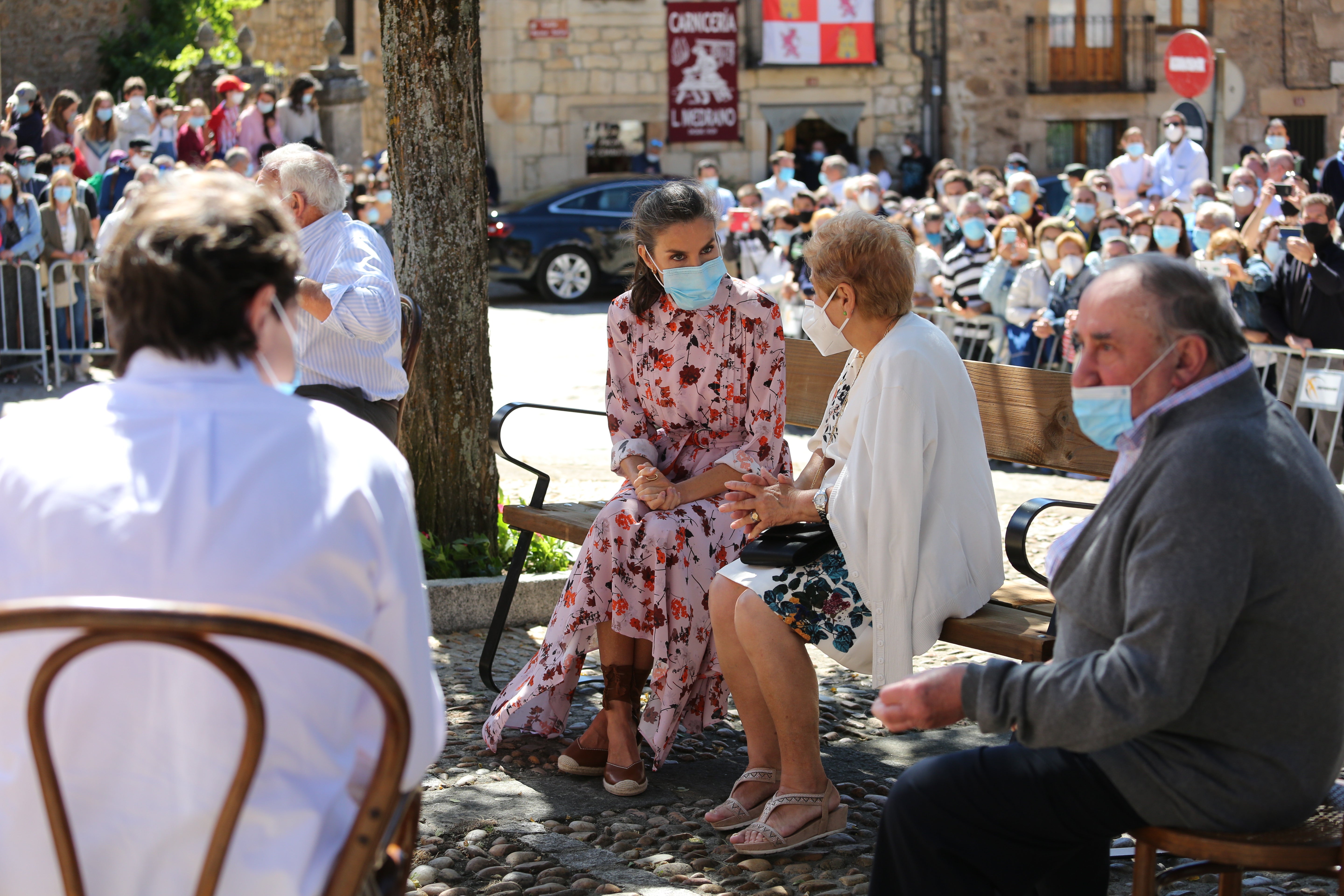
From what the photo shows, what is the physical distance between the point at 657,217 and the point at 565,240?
1486 cm

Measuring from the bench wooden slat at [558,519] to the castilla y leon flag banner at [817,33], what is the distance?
21747 mm

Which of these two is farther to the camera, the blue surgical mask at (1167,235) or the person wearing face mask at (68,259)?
the person wearing face mask at (68,259)

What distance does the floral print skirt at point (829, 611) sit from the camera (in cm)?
341

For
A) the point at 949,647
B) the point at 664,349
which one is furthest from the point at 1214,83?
the point at 664,349

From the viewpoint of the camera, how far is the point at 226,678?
1.67 m

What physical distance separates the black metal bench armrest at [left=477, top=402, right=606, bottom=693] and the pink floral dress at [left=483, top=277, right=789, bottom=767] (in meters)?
0.37

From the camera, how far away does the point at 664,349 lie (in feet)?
13.7

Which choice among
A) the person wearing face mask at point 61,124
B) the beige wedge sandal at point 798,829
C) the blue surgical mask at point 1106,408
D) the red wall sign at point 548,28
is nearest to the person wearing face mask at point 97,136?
the person wearing face mask at point 61,124

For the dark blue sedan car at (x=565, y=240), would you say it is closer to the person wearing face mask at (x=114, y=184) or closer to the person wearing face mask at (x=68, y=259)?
the person wearing face mask at (x=114, y=184)

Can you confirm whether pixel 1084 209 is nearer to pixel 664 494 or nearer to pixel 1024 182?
pixel 1024 182

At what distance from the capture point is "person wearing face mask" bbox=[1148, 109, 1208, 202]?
1670 centimetres

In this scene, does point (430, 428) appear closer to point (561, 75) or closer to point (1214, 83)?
point (1214, 83)

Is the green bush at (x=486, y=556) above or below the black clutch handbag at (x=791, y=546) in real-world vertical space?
below

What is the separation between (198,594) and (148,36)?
93.9 ft
